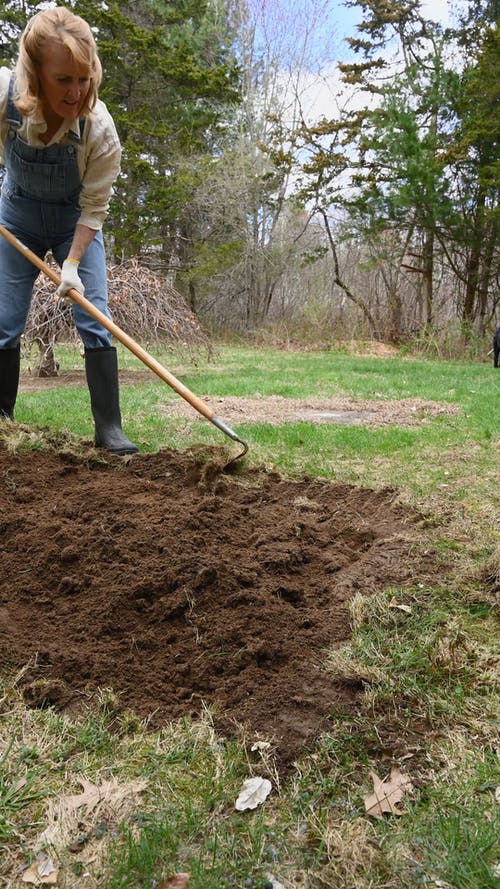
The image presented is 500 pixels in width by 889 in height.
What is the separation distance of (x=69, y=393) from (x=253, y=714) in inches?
203

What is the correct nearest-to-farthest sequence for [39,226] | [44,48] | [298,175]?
[44,48] → [39,226] → [298,175]

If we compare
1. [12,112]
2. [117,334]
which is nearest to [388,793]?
[117,334]

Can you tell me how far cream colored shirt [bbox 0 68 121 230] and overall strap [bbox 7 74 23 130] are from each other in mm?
16

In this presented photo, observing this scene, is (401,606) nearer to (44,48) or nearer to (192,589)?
(192,589)

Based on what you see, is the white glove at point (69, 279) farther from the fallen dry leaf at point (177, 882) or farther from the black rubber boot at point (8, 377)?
the fallen dry leaf at point (177, 882)

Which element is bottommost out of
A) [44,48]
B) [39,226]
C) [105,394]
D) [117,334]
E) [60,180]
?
[105,394]

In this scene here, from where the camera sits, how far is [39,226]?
10.9ft

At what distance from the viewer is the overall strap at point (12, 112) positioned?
2844 millimetres

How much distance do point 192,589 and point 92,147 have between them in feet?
7.39

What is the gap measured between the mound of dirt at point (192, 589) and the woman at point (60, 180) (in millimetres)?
814

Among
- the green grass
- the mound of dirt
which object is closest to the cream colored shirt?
the mound of dirt

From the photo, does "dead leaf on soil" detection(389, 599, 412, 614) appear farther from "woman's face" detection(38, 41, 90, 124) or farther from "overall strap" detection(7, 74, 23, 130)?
"overall strap" detection(7, 74, 23, 130)

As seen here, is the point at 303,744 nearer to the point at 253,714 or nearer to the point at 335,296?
the point at 253,714

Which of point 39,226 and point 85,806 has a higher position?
point 39,226
